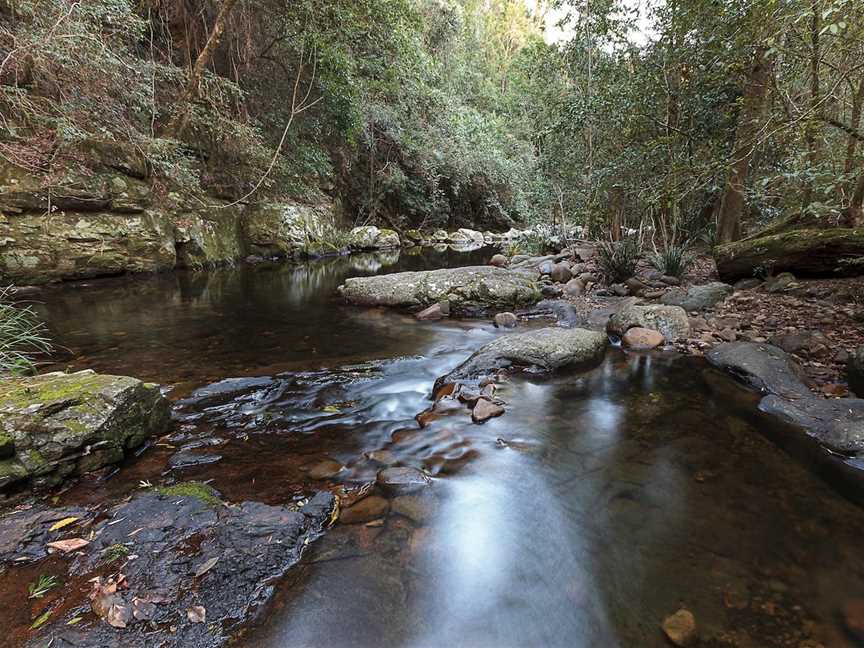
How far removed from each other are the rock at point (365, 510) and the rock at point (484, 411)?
4.15 feet

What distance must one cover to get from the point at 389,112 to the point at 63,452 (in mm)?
17235

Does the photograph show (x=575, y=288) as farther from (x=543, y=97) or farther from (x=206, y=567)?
(x=206, y=567)

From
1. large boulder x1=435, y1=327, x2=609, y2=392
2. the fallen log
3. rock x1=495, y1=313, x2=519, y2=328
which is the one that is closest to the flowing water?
large boulder x1=435, y1=327, x2=609, y2=392

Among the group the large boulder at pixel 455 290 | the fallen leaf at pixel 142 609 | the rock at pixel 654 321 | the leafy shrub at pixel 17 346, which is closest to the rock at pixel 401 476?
the fallen leaf at pixel 142 609

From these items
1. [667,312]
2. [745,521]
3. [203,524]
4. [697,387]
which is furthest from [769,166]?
[203,524]

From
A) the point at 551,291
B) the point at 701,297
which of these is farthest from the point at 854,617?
the point at 551,291

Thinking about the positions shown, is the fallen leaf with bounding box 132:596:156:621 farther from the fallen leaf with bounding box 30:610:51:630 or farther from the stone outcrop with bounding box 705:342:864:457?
the stone outcrop with bounding box 705:342:864:457

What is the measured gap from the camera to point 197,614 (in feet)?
5.38

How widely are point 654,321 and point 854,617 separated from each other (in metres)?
4.01

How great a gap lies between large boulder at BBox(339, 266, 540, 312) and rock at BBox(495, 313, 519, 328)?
75 cm

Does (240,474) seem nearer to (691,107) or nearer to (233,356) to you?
(233,356)

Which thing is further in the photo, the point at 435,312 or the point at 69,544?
the point at 435,312

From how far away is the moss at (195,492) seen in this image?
2256 mm

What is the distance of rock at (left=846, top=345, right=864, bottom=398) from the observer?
11.1 feet
